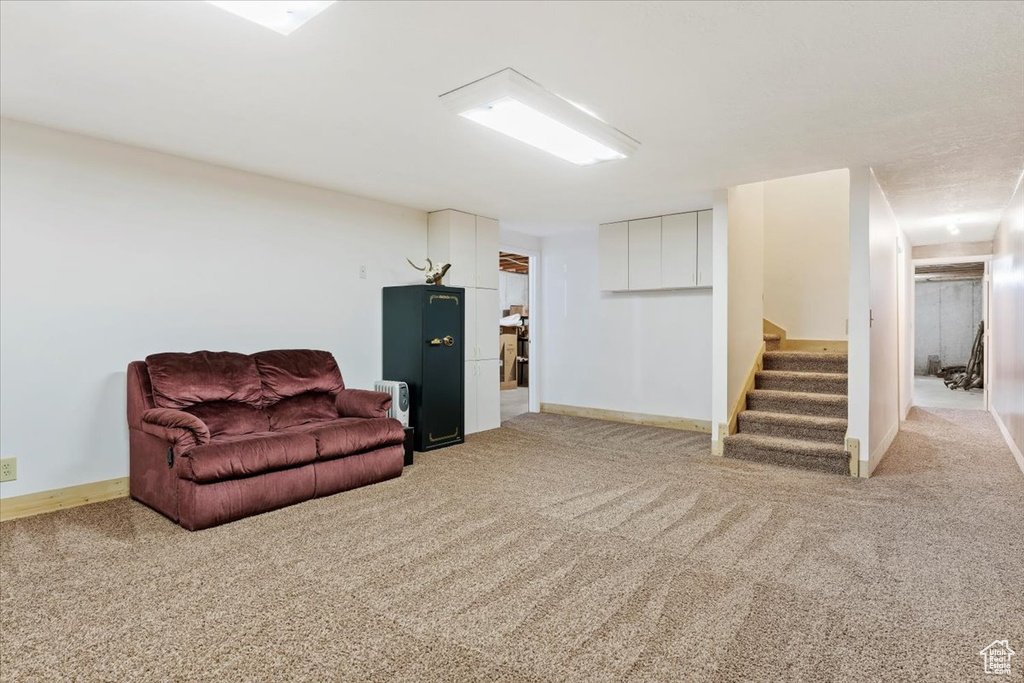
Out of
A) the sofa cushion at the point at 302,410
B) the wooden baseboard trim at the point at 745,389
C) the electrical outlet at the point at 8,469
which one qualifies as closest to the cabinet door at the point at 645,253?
the wooden baseboard trim at the point at 745,389

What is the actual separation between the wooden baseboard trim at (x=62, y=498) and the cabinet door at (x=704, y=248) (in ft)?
17.1

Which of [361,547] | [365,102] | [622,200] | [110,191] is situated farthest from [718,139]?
[110,191]

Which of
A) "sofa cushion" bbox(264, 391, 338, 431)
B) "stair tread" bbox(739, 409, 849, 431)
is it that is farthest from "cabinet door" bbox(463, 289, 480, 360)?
"stair tread" bbox(739, 409, 849, 431)

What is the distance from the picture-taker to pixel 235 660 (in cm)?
179

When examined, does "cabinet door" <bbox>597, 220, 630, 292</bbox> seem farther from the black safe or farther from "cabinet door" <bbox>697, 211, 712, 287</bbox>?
the black safe

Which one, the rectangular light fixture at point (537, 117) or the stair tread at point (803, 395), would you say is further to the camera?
the stair tread at point (803, 395)

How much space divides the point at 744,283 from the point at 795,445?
5.16 ft

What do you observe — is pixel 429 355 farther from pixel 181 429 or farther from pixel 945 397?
pixel 945 397

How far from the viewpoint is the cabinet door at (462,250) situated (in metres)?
5.50

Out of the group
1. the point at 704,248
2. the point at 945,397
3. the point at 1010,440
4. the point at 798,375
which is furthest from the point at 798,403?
the point at 945,397

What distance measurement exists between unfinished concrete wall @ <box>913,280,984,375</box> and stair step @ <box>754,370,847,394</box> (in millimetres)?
9995

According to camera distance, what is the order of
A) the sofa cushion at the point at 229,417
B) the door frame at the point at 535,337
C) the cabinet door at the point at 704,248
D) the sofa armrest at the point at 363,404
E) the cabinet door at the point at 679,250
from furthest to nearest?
1. the door frame at the point at 535,337
2. the cabinet door at the point at 679,250
3. the cabinet door at the point at 704,248
4. the sofa armrest at the point at 363,404
5. the sofa cushion at the point at 229,417

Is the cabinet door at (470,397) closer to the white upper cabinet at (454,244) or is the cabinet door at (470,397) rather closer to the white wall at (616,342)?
the white upper cabinet at (454,244)

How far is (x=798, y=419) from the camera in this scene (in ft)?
15.5
